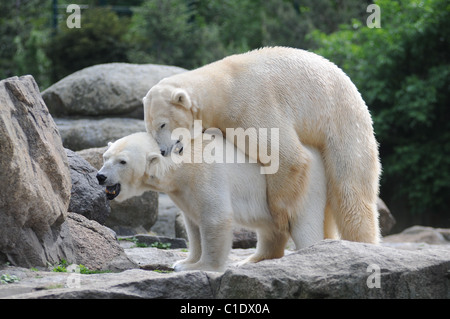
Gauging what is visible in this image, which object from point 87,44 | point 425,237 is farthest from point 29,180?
point 87,44

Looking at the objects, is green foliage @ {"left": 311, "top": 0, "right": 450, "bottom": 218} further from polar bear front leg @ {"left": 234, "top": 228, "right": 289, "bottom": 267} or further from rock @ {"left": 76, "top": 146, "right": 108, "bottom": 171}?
polar bear front leg @ {"left": 234, "top": 228, "right": 289, "bottom": 267}

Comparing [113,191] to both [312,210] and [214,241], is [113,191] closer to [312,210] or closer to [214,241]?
[214,241]

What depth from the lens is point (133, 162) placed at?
16.2 ft

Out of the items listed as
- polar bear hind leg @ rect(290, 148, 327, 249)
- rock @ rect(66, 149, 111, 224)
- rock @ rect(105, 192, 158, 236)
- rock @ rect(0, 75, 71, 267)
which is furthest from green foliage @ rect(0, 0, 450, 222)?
rock @ rect(0, 75, 71, 267)

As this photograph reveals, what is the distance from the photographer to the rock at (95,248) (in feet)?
16.8

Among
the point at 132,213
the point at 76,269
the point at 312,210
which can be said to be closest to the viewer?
the point at 76,269

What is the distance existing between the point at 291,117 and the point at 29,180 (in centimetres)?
206

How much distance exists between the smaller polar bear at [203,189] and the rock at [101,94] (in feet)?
17.7

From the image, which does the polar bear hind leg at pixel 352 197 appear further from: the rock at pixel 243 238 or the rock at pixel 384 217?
the rock at pixel 384 217

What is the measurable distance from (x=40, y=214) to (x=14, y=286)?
93 centimetres

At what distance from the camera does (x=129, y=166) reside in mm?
4949

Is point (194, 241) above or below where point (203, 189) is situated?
below
